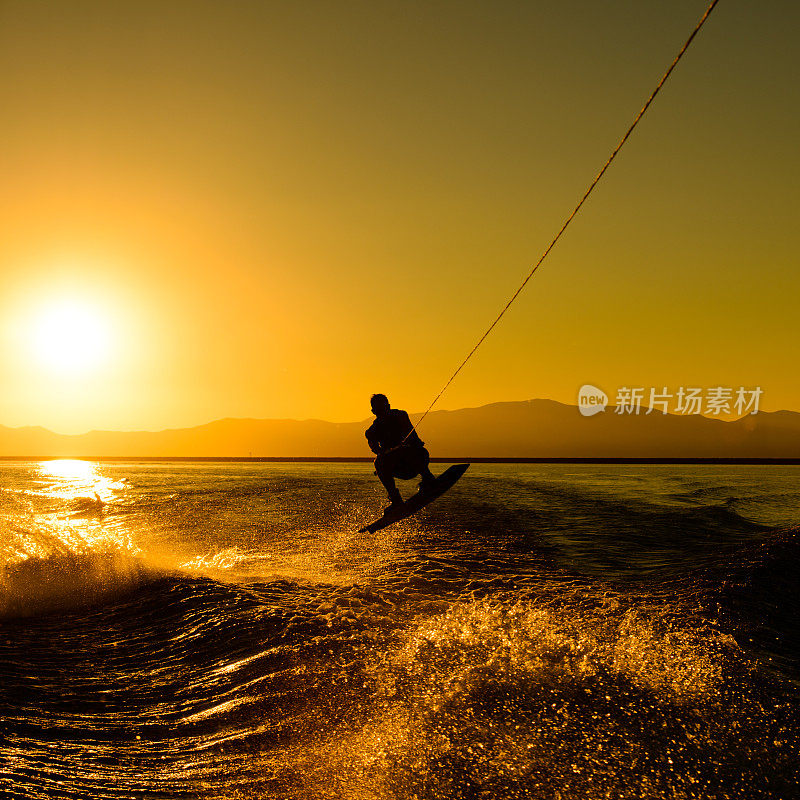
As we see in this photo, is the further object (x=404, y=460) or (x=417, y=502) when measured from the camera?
(x=404, y=460)

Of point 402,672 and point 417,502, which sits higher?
point 417,502

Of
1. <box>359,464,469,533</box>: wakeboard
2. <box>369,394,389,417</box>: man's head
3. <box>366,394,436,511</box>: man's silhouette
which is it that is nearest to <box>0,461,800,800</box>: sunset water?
<box>359,464,469,533</box>: wakeboard

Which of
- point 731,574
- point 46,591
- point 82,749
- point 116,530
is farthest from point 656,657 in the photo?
point 116,530

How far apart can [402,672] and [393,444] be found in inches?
269

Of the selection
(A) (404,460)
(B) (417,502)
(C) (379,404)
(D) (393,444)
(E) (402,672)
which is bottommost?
(E) (402,672)

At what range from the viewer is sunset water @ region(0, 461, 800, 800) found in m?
4.04

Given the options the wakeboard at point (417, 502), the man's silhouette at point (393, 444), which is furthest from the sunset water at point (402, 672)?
the man's silhouette at point (393, 444)

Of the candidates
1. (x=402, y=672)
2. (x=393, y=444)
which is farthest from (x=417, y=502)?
(x=402, y=672)

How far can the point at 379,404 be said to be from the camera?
1204 centimetres

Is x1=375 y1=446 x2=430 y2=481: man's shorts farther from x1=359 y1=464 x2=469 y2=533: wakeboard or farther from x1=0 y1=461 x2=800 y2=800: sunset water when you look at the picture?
x1=0 y1=461 x2=800 y2=800: sunset water

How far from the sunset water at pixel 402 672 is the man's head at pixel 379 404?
331 cm

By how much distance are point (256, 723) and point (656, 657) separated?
4.35 m

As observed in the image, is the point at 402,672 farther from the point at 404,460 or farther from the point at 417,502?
the point at 404,460

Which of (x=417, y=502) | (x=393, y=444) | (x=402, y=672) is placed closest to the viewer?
(x=402, y=672)
